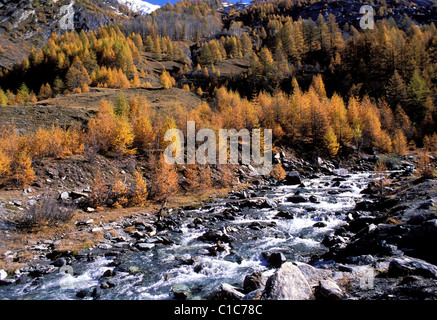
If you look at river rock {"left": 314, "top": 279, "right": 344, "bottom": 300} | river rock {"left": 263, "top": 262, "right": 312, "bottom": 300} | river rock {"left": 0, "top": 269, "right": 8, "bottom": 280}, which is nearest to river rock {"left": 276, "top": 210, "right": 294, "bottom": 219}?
river rock {"left": 263, "top": 262, "right": 312, "bottom": 300}

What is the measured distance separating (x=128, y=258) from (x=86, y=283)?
266cm

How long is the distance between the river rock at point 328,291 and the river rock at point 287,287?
26 cm

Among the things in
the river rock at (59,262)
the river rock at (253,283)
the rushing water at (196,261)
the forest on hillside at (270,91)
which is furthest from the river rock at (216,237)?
the forest on hillside at (270,91)

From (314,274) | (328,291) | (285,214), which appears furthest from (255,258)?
(285,214)

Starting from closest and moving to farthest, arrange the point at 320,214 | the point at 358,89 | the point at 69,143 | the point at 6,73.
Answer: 1. the point at 320,214
2. the point at 69,143
3. the point at 358,89
4. the point at 6,73

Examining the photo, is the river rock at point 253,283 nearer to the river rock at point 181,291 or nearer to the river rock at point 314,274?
the river rock at point 314,274

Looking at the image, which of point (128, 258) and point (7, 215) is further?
point (7, 215)

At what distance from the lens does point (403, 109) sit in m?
64.0

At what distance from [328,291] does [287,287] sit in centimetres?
119

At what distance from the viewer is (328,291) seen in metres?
6.58

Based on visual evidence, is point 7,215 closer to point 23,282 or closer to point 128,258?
point 23,282

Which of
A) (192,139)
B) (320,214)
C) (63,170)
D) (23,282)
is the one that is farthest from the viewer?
(192,139)
